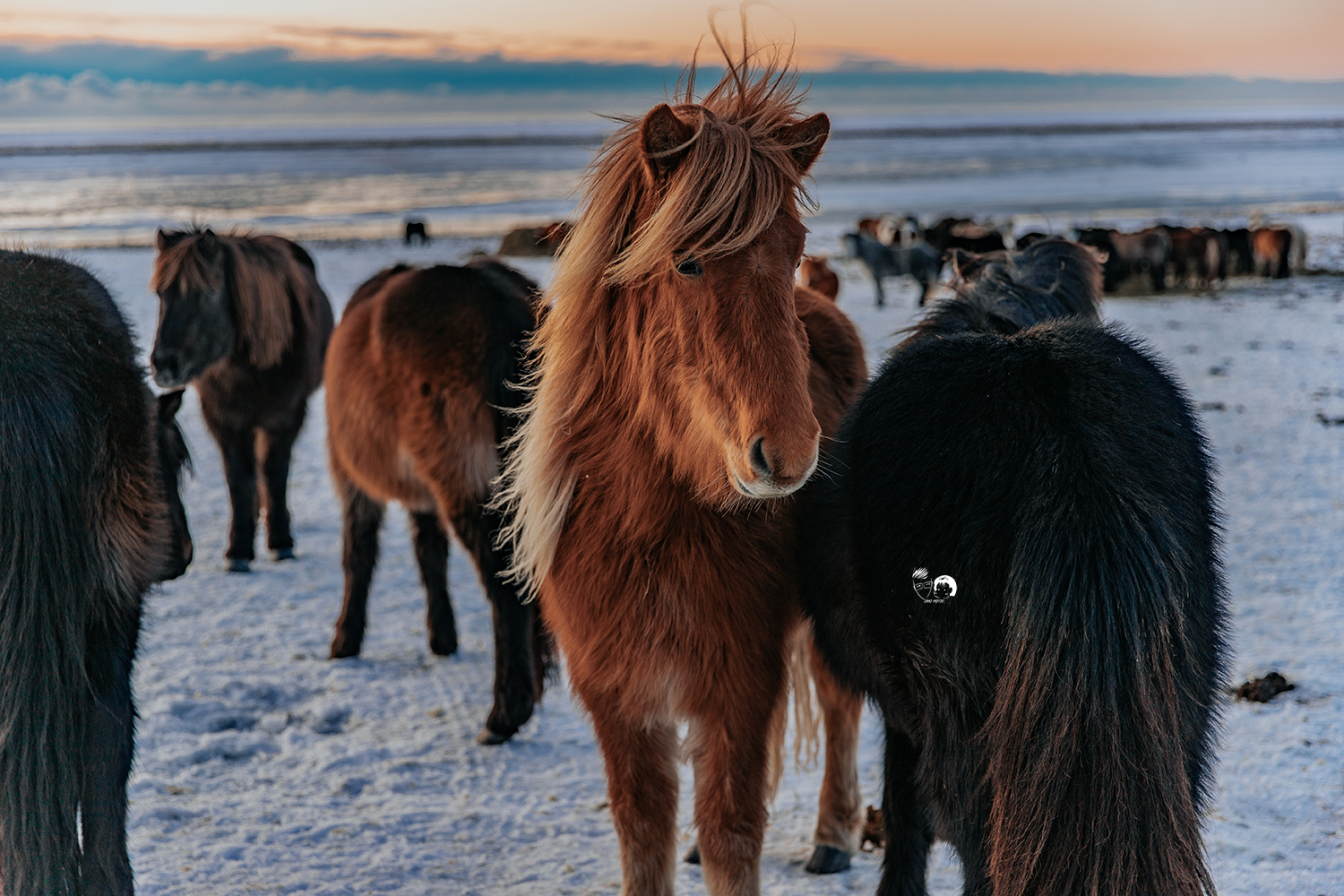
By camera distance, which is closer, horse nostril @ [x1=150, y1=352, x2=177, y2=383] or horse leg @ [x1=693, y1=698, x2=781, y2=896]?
horse leg @ [x1=693, y1=698, x2=781, y2=896]

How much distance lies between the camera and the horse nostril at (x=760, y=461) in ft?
6.16

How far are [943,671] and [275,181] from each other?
5167cm

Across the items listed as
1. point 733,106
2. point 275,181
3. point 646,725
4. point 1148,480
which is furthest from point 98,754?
point 275,181

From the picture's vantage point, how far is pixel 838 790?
319cm

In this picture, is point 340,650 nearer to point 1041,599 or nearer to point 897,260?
point 1041,599

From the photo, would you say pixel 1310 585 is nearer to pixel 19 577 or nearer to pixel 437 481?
pixel 437 481

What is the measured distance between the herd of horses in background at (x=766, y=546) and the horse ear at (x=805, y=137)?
1cm

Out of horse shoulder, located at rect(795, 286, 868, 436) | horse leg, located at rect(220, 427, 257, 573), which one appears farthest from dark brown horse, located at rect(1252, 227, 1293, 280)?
horse leg, located at rect(220, 427, 257, 573)

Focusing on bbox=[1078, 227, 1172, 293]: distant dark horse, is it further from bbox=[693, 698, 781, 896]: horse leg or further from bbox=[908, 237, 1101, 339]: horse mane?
bbox=[693, 698, 781, 896]: horse leg

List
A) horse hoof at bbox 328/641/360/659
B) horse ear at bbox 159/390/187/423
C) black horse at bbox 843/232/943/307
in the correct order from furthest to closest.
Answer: black horse at bbox 843/232/943/307
horse hoof at bbox 328/641/360/659
horse ear at bbox 159/390/187/423

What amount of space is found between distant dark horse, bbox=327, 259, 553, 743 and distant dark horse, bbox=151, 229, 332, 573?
158 centimetres

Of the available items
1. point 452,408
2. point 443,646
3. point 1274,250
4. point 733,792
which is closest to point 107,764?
point 733,792

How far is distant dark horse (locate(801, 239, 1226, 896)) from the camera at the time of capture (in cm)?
160

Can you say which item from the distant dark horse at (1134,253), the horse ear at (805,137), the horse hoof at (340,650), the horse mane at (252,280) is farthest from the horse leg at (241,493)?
the distant dark horse at (1134,253)
